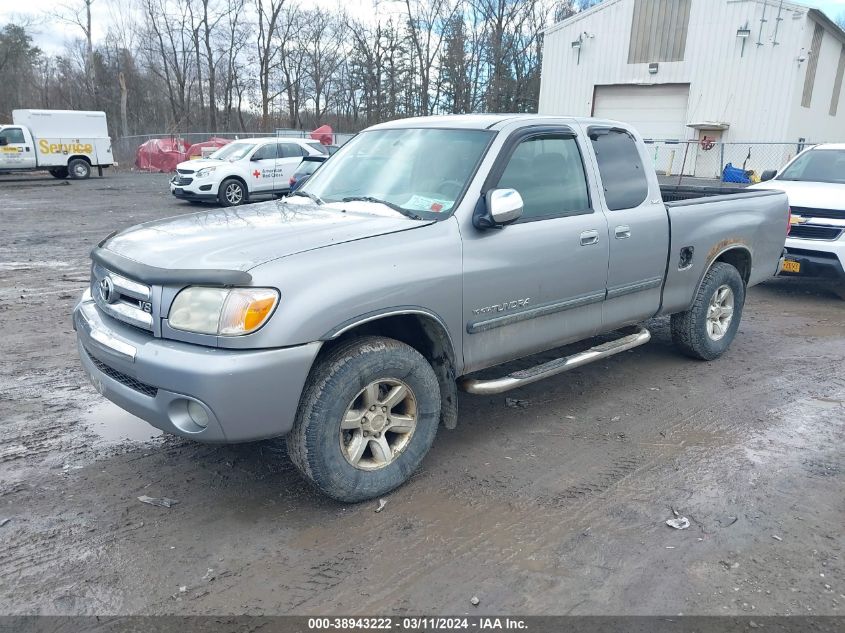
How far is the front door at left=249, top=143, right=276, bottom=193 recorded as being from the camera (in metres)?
17.4

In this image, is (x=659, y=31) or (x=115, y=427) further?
(x=659, y=31)

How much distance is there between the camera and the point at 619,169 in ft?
15.8

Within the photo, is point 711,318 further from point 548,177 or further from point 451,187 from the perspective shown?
point 451,187

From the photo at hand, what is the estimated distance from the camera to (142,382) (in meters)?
3.09

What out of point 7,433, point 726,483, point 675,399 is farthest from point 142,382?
point 675,399

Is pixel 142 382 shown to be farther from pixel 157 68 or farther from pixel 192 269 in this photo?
pixel 157 68

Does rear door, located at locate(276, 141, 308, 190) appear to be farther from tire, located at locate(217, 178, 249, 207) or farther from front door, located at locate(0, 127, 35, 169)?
front door, located at locate(0, 127, 35, 169)

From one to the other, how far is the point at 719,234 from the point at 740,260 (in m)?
0.69

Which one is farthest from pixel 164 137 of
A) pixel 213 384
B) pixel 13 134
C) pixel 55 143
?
pixel 213 384

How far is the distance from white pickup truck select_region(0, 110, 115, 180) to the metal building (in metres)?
19.0

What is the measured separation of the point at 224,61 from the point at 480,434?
167 feet

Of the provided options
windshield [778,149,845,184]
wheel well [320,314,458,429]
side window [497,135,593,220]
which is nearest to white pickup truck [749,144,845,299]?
windshield [778,149,845,184]

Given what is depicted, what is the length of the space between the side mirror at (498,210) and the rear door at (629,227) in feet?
3.52

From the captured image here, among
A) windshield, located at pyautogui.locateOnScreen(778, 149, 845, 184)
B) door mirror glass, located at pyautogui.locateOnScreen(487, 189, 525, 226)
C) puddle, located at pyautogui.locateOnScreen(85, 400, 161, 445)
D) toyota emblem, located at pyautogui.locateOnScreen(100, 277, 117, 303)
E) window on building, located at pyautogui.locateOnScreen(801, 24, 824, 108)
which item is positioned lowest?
puddle, located at pyautogui.locateOnScreen(85, 400, 161, 445)
